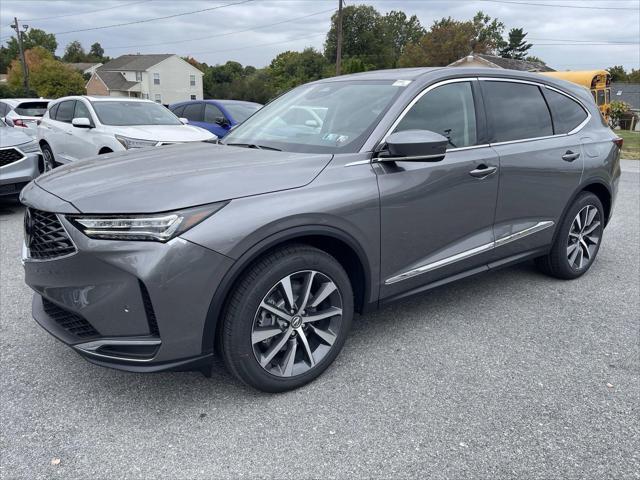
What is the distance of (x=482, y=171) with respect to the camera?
3.44 meters

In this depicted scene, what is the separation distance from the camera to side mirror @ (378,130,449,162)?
283 cm

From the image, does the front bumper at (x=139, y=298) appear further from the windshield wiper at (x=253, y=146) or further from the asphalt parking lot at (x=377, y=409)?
the windshield wiper at (x=253, y=146)

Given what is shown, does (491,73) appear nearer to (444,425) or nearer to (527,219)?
(527,219)

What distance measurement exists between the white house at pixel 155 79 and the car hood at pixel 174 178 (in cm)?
7396

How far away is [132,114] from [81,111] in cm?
93

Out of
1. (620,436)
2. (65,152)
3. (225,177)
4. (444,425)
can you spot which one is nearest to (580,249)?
(620,436)

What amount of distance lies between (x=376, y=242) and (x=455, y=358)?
0.90 meters

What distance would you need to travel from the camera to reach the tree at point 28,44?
102m

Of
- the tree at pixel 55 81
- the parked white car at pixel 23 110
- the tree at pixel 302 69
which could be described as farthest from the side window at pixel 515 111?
the tree at pixel 302 69

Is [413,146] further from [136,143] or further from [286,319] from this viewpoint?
[136,143]

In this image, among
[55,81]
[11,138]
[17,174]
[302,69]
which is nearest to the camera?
[17,174]

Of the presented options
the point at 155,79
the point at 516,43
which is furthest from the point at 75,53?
the point at 516,43

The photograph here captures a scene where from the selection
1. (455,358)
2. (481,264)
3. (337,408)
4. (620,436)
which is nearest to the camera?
(620,436)

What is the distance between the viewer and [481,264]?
3.69 m
